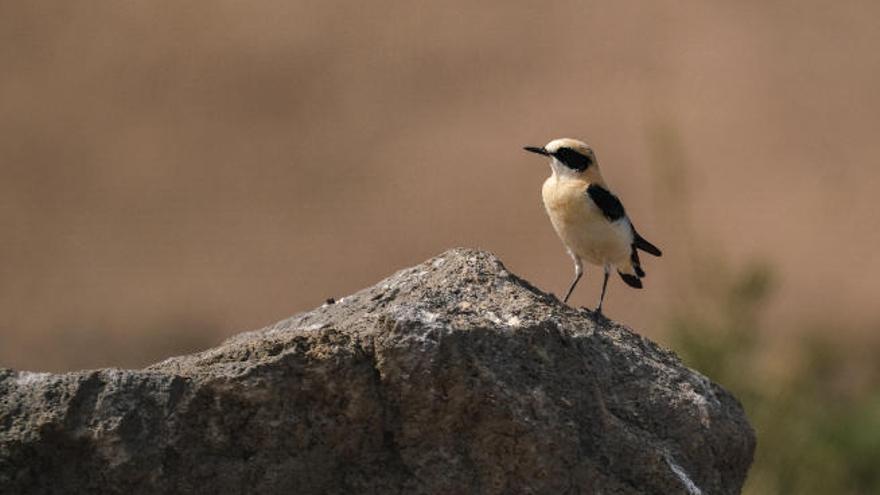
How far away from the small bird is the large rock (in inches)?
65.3

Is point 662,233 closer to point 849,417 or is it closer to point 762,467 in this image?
point 849,417

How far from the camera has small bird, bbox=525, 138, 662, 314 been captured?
649 centimetres

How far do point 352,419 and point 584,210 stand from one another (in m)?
2.12

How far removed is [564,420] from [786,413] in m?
5.23

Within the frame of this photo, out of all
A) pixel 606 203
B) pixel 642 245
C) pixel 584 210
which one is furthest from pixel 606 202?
pixel 642 245

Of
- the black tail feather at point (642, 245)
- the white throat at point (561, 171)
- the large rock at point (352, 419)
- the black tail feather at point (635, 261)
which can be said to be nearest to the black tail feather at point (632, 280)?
the black tail feather at point (635, 261)

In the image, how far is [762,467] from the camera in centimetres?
958

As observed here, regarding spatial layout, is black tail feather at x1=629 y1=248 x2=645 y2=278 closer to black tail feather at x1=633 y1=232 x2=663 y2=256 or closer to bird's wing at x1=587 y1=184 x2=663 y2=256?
black tail feather at x1=633 y1=232 x2=663 y2=256

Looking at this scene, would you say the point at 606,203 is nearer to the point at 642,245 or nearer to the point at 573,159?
the point at 573,159

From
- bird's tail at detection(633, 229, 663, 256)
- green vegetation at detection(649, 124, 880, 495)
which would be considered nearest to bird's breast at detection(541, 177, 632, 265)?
bird's tail at detection(633, 229, 663, 256)

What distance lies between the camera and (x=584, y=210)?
6469mm

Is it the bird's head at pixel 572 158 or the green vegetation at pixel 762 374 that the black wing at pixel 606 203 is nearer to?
the bird's head at pixel 572 158

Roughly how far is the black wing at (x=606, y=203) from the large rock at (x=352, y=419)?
5.60 feet

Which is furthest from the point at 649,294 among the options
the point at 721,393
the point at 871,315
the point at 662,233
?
the point at 721,393
